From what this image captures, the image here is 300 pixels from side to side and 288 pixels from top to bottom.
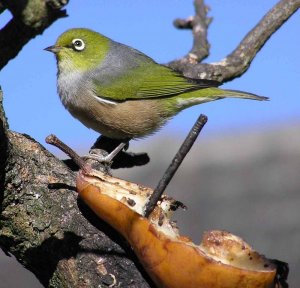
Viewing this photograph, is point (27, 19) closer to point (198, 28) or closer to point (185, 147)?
point (185, 147)

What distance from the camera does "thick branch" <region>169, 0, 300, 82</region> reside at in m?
5.07

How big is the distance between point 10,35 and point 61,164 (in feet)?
3.69

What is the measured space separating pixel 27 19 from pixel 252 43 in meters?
3.16

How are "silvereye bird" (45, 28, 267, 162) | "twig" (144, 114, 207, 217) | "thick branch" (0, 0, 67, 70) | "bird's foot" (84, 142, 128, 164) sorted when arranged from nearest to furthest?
"thick branch" (0, 0, 67, 70) < "twig" (144, 114, 207, 217) < "bird's foot" (84, 142, 128, 164) < "silvereye bird" (45, 28, 267, 162)

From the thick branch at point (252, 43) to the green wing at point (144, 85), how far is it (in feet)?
1.88

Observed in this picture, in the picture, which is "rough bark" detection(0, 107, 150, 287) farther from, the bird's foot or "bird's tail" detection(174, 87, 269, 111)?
"bird's tail" detection(174, 87, 269, 111)

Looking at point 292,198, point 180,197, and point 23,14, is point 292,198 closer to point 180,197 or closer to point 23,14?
point 180,197

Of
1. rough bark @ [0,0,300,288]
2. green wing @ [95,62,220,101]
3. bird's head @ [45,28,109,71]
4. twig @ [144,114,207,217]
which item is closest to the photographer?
twig @ [144,114,207,217]

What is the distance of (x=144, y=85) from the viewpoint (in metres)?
6.01

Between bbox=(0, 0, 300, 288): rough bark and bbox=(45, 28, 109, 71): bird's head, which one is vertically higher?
bbox=(45, 28, 109, 71): bird's head

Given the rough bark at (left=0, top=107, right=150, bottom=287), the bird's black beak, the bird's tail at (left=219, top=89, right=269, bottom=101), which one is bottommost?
the rough bark at (left=0, top=107, right=150, bottom=287)

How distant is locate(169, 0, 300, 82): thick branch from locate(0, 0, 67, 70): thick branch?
298cm

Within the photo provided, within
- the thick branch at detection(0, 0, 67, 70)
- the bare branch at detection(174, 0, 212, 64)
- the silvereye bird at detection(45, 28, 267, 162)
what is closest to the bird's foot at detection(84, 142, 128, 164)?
the silvereye bird at detection(45, 28, 267, 162)

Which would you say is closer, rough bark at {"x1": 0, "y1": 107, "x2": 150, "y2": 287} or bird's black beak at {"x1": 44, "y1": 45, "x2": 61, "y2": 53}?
rough bark at {"x1": 0, "y1": 107, "x2": 150, "y2": 287}
